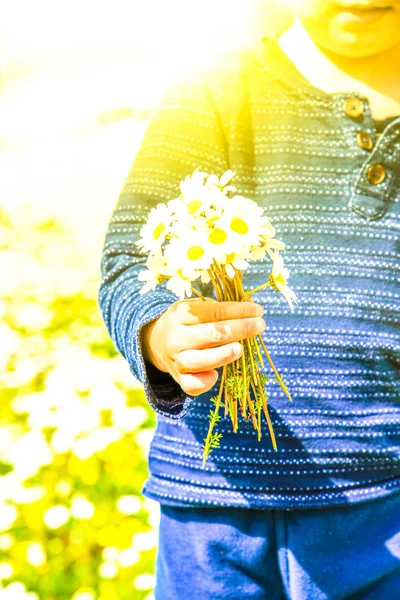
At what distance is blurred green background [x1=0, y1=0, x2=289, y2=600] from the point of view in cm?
208

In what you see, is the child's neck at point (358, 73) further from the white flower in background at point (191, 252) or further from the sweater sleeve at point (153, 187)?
the white flower in background at point (191, 252)

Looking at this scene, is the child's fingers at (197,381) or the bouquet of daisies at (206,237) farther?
the child's fingers at (197,381)

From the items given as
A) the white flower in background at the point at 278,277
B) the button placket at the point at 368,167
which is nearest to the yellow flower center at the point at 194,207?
the white flower in background at the point at 278,277

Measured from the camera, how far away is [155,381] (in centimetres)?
105

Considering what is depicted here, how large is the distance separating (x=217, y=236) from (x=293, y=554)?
0.64 meters

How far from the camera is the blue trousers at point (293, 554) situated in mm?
1173

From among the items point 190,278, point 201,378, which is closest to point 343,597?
point 201,378

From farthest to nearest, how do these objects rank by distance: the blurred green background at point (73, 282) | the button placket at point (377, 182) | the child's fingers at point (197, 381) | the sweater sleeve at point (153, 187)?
the blurred green background at point (73, 282) < the button placket at point (377, 182) < the sweater sleeve at point (153, 187) < the child's fingers at point (197, 381)

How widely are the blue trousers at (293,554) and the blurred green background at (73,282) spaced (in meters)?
0.88

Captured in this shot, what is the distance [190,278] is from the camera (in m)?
0.84

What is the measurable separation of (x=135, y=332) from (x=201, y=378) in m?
0.15

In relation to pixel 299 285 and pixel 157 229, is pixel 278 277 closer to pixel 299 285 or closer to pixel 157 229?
pixel 157 229

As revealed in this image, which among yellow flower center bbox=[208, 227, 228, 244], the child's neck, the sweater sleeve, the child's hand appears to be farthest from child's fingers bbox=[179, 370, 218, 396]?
the child's neck

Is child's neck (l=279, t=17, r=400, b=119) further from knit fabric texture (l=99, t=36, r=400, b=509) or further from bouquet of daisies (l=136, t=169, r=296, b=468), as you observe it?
bouquet of daisies (l=136, t=169, r=296, b=468)
